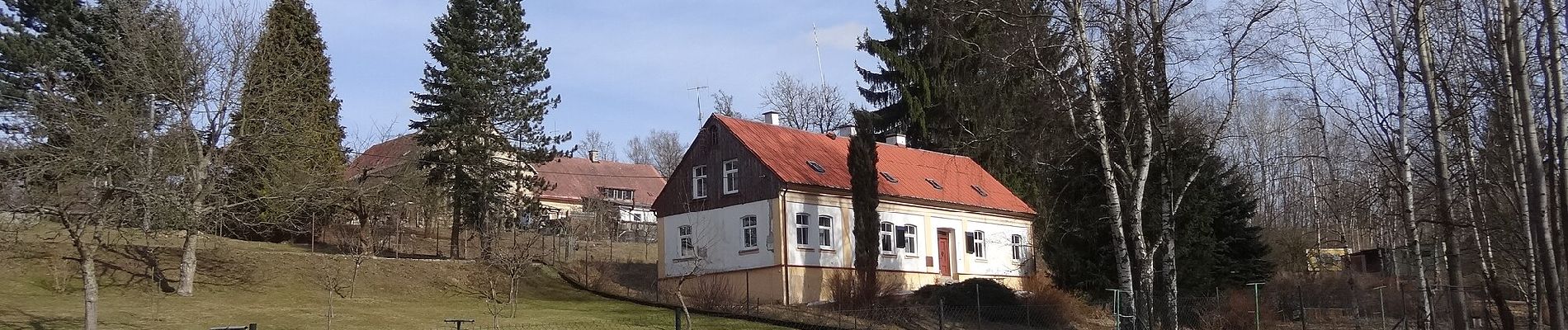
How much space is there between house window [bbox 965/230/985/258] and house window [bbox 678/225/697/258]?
9.30 metres

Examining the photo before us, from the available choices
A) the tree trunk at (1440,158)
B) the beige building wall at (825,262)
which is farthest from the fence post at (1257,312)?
the beige building wall at (825,262)

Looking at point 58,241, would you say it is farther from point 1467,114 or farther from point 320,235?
point 1467,114

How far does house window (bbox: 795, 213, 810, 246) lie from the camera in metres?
32.0

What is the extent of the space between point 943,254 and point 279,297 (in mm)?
19482

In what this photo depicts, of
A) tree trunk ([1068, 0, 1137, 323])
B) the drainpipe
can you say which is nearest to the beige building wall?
the drainpipe

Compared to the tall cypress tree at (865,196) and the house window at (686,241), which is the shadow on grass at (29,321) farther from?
the tall cypress tree at (865,196)

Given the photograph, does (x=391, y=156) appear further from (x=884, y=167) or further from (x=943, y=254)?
(x=943, y=254)

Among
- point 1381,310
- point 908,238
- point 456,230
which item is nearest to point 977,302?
point 908,238

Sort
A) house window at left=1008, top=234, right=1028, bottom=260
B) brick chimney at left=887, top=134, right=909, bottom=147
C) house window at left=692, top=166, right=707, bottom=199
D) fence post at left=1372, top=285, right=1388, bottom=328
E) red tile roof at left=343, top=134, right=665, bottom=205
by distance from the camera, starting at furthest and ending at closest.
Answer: red tile roof at left=343, top=134, right=665, bottom=205 → brick chimney at left=887, top=134, right=909, bottom=147 → house window at left=1008, top=234, right=1028, bottom=260 → house window at left=692, top=166, right=707, bottom=199 → fence post at left=1372, top=285, right=1388, bottom=328

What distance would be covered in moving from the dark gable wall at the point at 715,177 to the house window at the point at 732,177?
119 millimetres

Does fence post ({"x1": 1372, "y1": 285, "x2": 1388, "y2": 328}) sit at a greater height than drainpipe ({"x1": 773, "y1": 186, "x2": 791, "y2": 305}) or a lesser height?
Answer: lesser

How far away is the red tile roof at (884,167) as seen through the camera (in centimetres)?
3325

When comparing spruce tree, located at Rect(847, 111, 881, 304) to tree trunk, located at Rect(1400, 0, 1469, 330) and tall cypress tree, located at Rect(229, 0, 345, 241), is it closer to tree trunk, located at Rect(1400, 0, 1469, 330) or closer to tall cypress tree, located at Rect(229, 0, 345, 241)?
tall cypress tree, located at Rect(229, 0, 345, 241)

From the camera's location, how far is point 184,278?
26641mm
